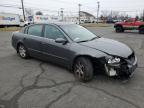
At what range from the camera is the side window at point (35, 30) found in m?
5.74

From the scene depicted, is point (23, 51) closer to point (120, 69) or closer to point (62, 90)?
point (62, 90)

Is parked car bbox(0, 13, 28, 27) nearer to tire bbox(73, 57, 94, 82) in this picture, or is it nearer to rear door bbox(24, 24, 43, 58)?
rear door bbox(24, 24, 43, 58)

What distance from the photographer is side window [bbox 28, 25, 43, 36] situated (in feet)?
18.8

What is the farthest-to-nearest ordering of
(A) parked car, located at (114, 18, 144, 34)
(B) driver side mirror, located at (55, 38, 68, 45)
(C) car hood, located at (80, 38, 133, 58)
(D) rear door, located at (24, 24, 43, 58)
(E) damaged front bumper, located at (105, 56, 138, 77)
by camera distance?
1. (A) parked car, located at (114, 18, 144, 34)
2. (D) rear door, located at (24, 24, 43, 58)
3. (B) driver side mirror, located at (55, 38, 68, 45)
4. (C) car hood, located at (80, 38, 133, 58)
5. (E) damaged front bumper, located at (105, 56, 138, 77)

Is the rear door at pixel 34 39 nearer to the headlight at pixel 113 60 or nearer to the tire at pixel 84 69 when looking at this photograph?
the tire at pixel 84 69

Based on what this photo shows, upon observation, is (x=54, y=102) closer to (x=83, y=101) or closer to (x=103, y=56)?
(x=83, y=101)

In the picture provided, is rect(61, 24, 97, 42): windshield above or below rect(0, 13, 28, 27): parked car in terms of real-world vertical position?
below

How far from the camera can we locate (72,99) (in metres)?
3.42

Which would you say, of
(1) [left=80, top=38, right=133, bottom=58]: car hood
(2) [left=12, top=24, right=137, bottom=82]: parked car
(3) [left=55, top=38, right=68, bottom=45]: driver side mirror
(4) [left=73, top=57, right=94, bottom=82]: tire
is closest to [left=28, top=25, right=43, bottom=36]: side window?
(2) [left=12, top=24, right=137, bottom=82]: parked car

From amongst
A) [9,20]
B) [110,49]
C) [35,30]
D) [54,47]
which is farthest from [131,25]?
[9,20]

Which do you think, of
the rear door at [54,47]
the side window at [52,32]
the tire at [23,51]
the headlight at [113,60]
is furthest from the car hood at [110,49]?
the tire at [23,51]

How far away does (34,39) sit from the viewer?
5777mm

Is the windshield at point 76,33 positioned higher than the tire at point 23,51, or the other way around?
the windshield at point 76,33

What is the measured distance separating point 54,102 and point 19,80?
5.19 ft
